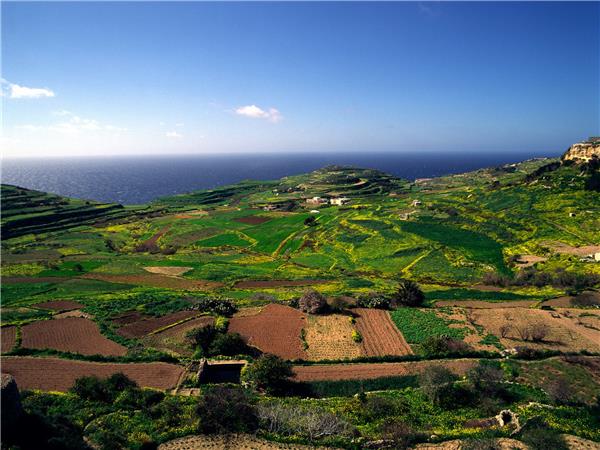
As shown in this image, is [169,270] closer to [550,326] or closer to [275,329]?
[275,329]

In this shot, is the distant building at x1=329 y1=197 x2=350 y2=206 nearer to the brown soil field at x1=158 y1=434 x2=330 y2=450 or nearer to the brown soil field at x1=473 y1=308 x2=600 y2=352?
the brown soil field at x1=473 y1=308 x2=600 y2=352

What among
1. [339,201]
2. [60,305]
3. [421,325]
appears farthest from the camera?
[339,201]

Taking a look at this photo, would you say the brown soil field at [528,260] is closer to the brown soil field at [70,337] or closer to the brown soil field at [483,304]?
the brown soil field at [483,304]

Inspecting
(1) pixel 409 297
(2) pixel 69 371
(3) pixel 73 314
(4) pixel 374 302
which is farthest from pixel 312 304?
(3) pixel 73 314

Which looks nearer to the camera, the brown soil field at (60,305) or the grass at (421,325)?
the grass at (421,325)

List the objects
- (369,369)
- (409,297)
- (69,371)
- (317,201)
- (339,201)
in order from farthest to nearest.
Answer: (317,201), (339,201), (409,297), (369,369), (69,371)

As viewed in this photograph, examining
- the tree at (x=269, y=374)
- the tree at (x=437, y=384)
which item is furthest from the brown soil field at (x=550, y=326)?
the tree at (x=269, y=374)
